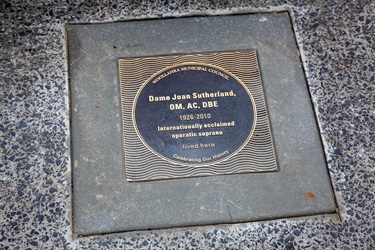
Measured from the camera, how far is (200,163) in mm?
2186

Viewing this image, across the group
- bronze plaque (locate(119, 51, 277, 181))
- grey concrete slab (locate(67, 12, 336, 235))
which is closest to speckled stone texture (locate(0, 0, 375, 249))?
grey concrete slab (locate(67, 12, 336, 235))

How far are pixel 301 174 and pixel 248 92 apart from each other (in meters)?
0.52

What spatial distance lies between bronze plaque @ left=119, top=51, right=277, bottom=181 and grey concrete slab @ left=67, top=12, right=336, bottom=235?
47 millimetres

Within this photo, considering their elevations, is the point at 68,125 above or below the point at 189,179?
above

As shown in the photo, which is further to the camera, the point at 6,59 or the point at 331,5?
the point at 331,5

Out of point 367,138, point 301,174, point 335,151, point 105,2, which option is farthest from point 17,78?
point 367,138

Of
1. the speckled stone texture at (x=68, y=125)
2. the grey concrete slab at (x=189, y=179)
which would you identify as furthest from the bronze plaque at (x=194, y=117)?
the speckled stone texture at (x=68, y=125)

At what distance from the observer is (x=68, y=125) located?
Result: 88.0 inches

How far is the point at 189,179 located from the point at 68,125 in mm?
699

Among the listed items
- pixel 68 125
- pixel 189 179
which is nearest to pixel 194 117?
pixel 189 179

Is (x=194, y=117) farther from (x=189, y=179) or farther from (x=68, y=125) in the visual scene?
(x=68, y=125)

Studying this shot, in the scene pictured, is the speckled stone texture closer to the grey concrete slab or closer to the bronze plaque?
the grey concrete slab

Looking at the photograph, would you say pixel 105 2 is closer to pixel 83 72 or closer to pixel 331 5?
pixel 83 72

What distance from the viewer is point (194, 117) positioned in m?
2.25
